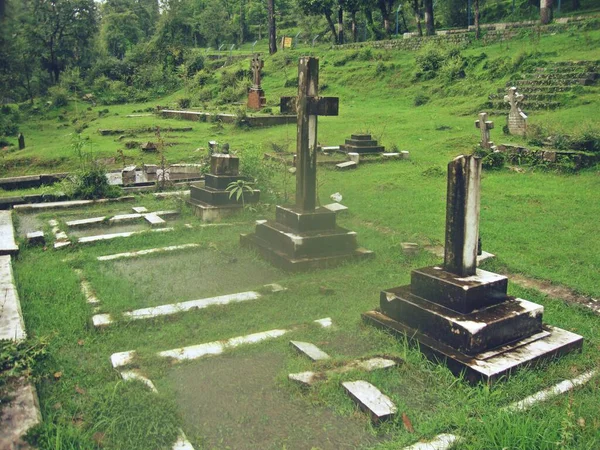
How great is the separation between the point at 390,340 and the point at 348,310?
0.77 meters

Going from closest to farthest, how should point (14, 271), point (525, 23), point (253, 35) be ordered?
1. point (14, 271)
2. point (525, 23)
3. point (253, 35)

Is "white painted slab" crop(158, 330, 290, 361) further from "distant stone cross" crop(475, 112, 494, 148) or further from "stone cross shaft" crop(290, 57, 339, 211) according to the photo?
"distant stone cross" crop(475, 112, 494, 148)

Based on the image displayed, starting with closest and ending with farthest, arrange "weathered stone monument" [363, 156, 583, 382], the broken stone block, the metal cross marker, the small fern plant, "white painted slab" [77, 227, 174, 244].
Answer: "weathered stone monument" [363, 156, 583, 382] < the metal cross marker < the broken stone block < "white painted slab" [77, 227, 174, 244] < the small fern plant

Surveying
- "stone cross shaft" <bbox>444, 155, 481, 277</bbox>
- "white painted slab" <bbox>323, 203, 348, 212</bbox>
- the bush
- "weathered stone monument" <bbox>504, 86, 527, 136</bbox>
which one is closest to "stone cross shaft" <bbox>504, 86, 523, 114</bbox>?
"weathered stone monument" <bbox>504, 86, 527, 136</bbox>

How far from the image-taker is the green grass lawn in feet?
10.8

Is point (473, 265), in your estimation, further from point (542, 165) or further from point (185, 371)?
point (542, 165)

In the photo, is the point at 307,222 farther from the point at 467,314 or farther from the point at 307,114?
the point at 467,314

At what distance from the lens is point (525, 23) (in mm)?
26609

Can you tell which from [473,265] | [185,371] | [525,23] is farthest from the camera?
[525,23]

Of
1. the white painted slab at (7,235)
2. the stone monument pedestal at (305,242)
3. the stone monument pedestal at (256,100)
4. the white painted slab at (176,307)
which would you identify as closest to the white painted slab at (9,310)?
the white painted slab at (176,307)

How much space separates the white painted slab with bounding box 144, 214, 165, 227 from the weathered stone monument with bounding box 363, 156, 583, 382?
15.5 ft

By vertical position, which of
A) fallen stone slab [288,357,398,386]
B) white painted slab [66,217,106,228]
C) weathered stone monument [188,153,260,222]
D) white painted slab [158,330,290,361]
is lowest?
white painted slab [158,330,290,361]

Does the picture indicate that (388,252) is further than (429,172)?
No

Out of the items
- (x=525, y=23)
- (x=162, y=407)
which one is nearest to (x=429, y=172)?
(x=162, y=407)
